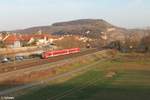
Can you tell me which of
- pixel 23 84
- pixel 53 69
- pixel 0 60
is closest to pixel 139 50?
pixel 0 60

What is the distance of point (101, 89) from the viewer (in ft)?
140

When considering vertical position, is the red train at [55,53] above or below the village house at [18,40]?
below

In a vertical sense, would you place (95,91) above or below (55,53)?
above

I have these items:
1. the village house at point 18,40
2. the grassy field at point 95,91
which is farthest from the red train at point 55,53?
the grassy field at point 95,91

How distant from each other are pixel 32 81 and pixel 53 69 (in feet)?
44.1

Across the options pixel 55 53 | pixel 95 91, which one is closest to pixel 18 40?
pixel 55 53

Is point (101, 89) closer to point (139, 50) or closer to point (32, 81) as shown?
point (32, 81)

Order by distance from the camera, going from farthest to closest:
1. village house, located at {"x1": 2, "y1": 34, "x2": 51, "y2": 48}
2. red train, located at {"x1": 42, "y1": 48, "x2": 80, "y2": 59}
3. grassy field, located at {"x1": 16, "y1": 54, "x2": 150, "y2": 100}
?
village house, located at {"x1": 2, "y1": 34, "x2": 51, "y2": 48} < red train, located at {"x1": 42, "y1": 48, "x2": 80, "y2": 59} < grassy field, located at {"x1": 16, "y1": 54, "x2": 150, "y2": 100}

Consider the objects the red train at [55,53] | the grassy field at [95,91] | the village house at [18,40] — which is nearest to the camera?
the grassy field at [95,91]

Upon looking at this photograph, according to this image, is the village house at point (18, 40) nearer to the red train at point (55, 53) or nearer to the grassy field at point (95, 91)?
the red train at point (55, 53)

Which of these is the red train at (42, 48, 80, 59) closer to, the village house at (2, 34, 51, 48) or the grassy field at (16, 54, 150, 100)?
the village house at (2, 34, 51, 48)

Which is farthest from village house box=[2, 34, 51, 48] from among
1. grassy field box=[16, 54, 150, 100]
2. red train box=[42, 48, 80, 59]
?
grassy field box=[16, 54, 150, 100]

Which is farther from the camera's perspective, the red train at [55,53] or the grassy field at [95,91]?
the red train at [55,53]

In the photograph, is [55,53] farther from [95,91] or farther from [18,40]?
[95,91]
